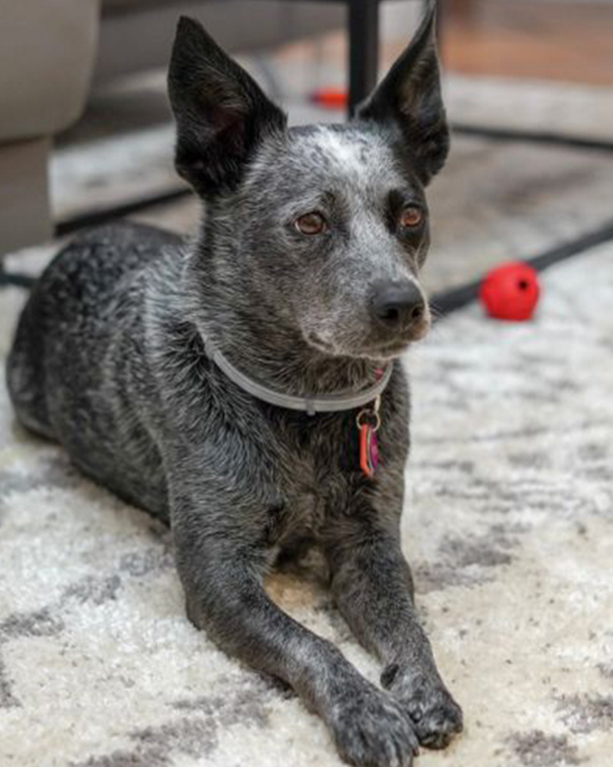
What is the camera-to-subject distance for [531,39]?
6.90 metres

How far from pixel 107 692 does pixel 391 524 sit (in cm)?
46

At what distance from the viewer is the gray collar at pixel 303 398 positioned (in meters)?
1.79

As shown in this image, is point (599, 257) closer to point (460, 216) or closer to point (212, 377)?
point (460, 216)

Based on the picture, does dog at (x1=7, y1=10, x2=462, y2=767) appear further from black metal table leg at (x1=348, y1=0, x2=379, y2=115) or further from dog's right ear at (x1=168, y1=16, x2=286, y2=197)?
black metal table leg at (x1=348, y1=0, x2=379, y2=115)

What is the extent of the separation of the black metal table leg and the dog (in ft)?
3.48

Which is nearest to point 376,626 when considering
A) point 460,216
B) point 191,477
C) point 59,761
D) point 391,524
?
point 391,524

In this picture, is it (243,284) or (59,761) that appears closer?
(59,761)

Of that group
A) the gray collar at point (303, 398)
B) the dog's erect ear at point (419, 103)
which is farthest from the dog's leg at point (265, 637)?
Result: the dog's erect ear at point (419, 103)

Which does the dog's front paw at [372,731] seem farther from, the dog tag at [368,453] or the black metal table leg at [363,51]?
the black metal table leg at [363,51]

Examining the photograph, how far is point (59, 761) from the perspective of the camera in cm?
145

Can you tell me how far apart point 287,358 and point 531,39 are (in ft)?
18.1

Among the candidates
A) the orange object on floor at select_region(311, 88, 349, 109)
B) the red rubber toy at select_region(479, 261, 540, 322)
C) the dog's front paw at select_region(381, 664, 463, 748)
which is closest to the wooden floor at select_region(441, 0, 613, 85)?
the orange object on floor at select_region(311, 88, 349, 109)

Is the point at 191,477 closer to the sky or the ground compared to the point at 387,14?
closer to the sky

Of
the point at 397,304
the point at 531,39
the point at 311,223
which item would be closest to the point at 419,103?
the point at 311,223
